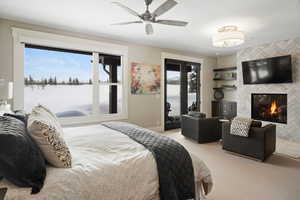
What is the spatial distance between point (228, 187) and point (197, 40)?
3.59m

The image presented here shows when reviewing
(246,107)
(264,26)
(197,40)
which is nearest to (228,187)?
(264,26)

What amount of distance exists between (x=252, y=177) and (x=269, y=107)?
3307mm

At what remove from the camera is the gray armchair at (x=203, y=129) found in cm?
413

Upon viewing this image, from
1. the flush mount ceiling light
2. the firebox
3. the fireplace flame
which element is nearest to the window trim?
the flush mount ceiling light

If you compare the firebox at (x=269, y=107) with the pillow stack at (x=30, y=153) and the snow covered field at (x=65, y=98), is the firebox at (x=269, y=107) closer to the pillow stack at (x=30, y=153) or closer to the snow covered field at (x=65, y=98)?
the snow covered field at (x=65, y=98)

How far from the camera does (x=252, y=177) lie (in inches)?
98.3

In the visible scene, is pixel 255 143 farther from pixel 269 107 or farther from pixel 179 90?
pixel 179 90

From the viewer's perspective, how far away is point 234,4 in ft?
8.66

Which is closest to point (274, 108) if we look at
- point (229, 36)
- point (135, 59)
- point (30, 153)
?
point (229, 36)

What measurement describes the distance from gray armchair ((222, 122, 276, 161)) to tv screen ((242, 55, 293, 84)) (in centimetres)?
207

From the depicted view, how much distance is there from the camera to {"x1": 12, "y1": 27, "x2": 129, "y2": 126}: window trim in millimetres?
3318

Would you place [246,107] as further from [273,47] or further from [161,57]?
[161,57]

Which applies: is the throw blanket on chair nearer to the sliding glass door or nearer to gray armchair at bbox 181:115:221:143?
gray armchair at bbox 181:115:221:143

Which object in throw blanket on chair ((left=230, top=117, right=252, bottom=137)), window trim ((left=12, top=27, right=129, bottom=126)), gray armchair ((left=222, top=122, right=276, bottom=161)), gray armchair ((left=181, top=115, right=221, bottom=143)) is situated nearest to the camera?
gray armchair ((left=222, top=122, right=276, bottom=161))
